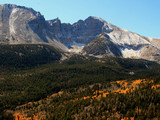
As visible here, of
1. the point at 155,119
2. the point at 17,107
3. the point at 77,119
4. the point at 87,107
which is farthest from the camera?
the point at 17,107

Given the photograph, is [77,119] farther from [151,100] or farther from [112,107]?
[151,100]

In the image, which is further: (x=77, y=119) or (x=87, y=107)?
(x=87, y=107)

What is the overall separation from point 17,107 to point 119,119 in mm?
114309

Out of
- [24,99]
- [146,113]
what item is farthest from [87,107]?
[24,99]

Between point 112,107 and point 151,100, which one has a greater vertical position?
point 151,100

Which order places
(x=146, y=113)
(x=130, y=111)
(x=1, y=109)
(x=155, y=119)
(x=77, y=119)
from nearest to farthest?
(x=155, y=119) → (x=146, y=113) → (x=130, y=111) → (x=77, y=119) → (x=1, y=109)

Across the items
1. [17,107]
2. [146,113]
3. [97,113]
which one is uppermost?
[146,113]

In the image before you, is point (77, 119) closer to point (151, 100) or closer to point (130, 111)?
point (130, 111)

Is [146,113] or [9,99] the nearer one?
[146,113]

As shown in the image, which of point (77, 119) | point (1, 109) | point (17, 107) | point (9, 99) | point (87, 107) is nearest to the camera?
point (77, 119)

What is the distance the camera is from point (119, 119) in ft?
257

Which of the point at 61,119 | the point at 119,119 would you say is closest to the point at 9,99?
the point at 61,119

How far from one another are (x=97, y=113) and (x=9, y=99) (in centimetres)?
11520

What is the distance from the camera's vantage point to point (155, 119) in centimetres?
7062
